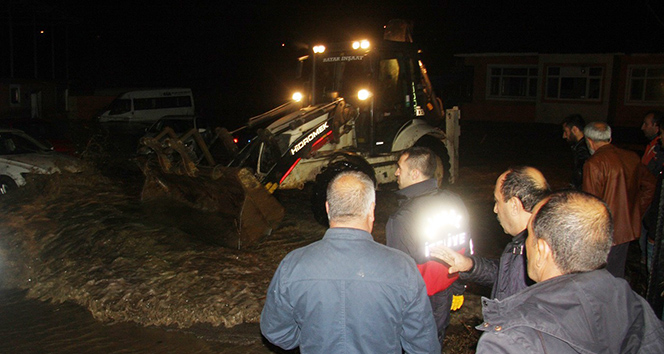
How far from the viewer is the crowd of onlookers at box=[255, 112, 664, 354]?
1796 millimetres

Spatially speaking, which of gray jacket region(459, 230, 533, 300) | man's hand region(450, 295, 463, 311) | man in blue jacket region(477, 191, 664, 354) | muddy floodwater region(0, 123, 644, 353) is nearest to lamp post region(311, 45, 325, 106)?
muddy floodwater region(0, 123, 644, 353)

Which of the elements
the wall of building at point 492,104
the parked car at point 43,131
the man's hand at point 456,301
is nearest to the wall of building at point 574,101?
the wall of building at point 492,104

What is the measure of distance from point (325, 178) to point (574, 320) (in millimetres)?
6272

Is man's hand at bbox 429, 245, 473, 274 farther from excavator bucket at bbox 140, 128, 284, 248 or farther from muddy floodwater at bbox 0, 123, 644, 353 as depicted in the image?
excavator bucket at bbox 140, 128, 284, 248

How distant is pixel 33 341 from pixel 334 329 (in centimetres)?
376

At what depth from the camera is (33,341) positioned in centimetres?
486

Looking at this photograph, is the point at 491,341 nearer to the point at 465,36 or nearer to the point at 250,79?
the point at 465,36

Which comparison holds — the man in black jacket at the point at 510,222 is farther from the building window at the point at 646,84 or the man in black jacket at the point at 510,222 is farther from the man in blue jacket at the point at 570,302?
the building window at the point at 646,84

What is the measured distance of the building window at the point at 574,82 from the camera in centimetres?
2520

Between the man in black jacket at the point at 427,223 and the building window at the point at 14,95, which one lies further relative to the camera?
the building window at the point at 14,95

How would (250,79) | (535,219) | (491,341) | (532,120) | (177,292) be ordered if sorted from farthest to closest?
1. (250,79)
2. (532,120)
3. (177,292)
4. (535,219)
5. (491,341)

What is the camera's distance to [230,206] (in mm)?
7035

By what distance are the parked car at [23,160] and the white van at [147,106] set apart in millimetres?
13631

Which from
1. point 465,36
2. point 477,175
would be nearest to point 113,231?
point 477,175
